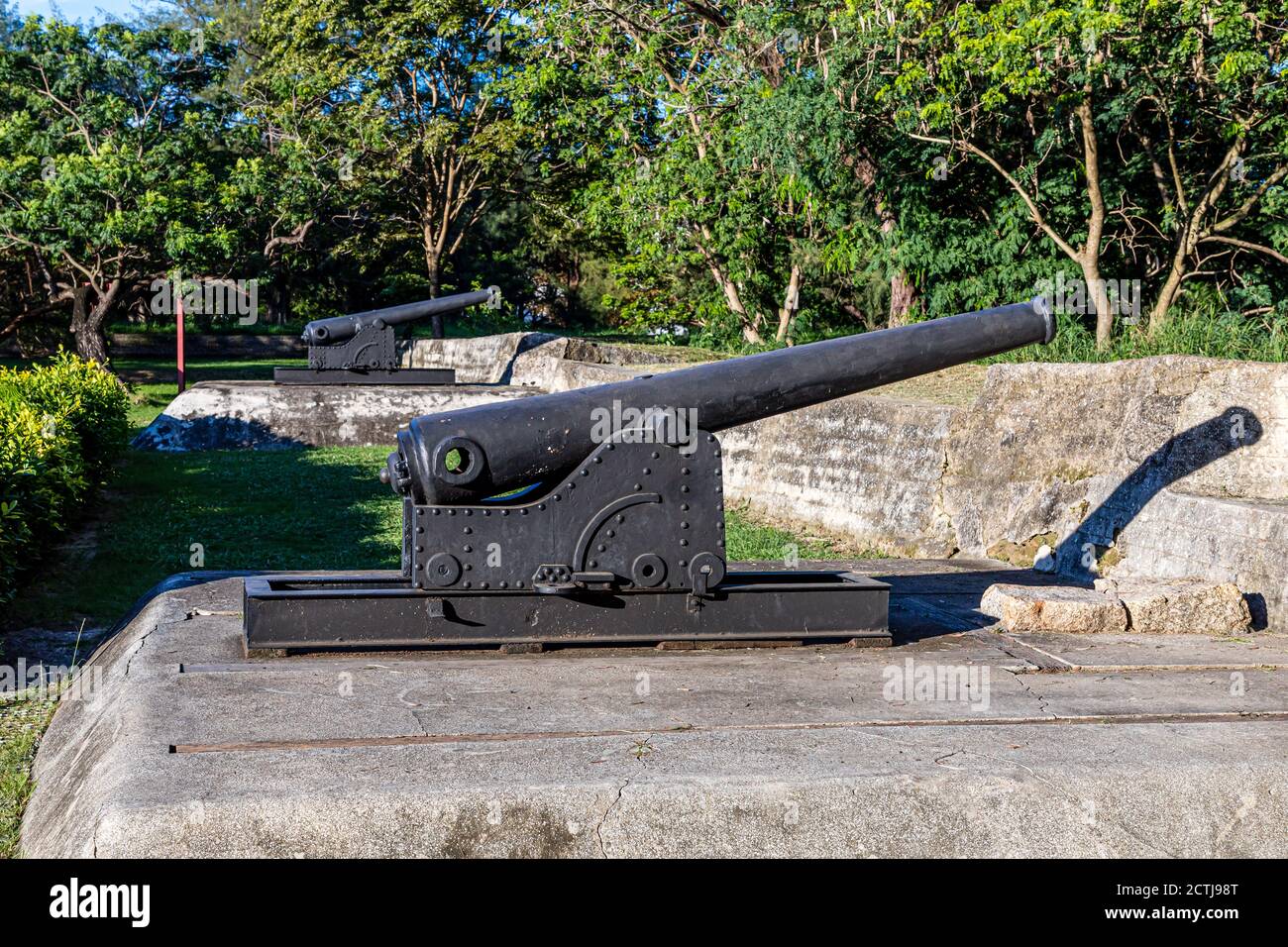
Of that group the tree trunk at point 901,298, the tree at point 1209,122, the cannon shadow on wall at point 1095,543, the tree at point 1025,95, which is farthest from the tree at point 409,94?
the cannon shadow on wall at point 1095,543

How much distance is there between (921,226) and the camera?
1332 centimetres

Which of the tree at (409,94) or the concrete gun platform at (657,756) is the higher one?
the tree at (409,94)

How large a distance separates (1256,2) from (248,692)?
31.7 ft

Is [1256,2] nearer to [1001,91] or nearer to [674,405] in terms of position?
[1001,91]

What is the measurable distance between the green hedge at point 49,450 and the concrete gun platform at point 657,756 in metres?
2.62

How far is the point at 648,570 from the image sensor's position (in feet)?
15.2

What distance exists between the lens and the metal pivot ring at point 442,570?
444 cm

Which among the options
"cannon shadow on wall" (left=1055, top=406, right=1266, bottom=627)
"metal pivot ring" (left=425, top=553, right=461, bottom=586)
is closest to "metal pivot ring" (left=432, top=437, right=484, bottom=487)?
"metal pivot ring" (left=425, top=553, right=461, bottom=586)

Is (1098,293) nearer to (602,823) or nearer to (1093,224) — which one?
(1093,224)

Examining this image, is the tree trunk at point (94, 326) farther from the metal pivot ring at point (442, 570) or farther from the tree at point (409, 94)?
the metal pivot ring at point (442, 570)

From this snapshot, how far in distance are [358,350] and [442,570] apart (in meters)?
13.2

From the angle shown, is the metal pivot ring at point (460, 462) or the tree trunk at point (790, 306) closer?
the metal pivot ring at point (460, 462)

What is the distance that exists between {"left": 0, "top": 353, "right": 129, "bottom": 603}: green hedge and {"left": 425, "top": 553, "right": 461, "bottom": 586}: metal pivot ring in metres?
2.99

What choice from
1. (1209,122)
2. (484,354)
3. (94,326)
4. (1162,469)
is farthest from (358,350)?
(1162,469)
